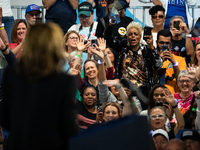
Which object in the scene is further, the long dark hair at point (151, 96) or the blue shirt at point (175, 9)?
the blue shirt at point (175, 9)

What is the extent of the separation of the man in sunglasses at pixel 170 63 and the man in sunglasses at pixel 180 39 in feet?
0.80

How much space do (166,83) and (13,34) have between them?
219 centimetres

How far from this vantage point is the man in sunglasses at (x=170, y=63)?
4.88 metres

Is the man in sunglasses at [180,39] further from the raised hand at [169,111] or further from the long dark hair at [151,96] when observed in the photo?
the raised hand at [169,111]

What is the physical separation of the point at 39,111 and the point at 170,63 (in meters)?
3.54

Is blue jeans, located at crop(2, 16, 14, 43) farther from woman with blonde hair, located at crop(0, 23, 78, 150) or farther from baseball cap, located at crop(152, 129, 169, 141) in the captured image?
woman with blonde hair, located at crop(0, 23, 78, 150)

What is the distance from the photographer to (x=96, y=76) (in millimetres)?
4648

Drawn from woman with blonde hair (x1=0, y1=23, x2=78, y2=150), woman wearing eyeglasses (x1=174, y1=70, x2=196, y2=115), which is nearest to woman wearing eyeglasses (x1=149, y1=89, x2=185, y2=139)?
woman wearing eyeglasses (x1=174, y1=70, x2=196, y2=115)

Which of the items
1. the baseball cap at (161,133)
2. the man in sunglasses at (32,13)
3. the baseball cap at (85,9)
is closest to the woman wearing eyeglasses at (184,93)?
the baseball cap at (161,133)

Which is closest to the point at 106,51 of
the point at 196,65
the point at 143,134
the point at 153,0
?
the point at 196,65

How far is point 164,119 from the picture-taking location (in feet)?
13.4

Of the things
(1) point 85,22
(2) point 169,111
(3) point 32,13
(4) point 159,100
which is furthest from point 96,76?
(3) point 32,13

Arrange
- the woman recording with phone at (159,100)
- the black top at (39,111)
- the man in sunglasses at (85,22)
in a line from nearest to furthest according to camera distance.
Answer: the black top at (39,111), the woman recording with phone at (159,100), the man in sunglasses at (85,22)

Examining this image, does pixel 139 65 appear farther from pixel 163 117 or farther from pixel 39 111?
pixel 39 111
